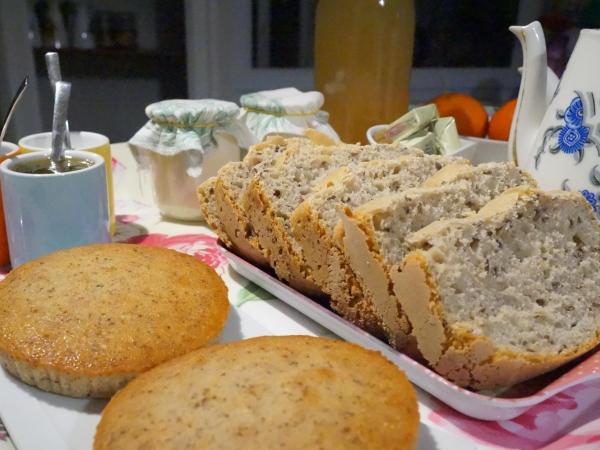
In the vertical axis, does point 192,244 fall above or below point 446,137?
below

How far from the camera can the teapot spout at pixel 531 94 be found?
1236 millimetres

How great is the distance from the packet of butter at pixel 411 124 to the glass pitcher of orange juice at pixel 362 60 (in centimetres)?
34

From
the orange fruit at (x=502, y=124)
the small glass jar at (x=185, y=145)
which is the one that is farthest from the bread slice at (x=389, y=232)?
the orange fruit at (x=502, y=124)

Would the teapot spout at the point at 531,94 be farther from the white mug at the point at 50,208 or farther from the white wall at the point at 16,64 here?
the white wall at the point at 16,64

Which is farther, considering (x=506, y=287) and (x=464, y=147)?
(x=464, y=147)

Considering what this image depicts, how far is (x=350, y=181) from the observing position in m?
1.00

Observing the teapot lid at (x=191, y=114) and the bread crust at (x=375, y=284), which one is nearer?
the bread crust at (x=375, y=284)

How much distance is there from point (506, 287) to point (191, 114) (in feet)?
2.88

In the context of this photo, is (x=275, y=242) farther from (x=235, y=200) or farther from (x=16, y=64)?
(x=16, y=64)

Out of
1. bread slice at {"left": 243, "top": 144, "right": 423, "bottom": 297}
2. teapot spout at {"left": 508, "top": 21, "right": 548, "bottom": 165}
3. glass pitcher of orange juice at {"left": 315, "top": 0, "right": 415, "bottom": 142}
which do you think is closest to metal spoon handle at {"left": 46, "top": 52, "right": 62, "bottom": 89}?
bread slice at {"left": 243, "top": 144, "right": 423, "bottom": 297}

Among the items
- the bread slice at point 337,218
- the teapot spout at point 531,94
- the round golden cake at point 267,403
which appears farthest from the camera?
the teapot spout at point 531,94

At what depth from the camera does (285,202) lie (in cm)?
106

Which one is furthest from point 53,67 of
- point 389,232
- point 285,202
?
point 389,232

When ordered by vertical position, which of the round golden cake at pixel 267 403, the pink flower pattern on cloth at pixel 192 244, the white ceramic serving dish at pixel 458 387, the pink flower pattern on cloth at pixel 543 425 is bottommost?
the pink flower pattern on cloth at pixel 543 425
